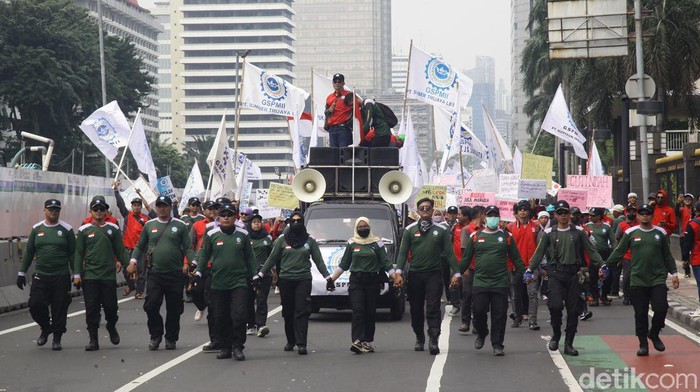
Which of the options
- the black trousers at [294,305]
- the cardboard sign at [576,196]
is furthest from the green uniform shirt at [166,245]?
the cardboard sign at [576,196]

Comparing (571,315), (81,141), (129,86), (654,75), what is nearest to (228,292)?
(571,315)

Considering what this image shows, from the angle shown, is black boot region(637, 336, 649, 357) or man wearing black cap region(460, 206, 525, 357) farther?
man wearing black cap region(460, 206, 525, 357)

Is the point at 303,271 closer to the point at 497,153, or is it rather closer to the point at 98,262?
the point at 98,262

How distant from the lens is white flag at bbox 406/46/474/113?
3138 cm

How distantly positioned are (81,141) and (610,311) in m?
53.3

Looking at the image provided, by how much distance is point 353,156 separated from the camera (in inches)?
880

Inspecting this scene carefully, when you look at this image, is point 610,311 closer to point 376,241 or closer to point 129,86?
point 376,241

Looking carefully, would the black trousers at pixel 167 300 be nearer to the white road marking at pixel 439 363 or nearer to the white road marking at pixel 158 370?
the white road marking at pixel 158 370

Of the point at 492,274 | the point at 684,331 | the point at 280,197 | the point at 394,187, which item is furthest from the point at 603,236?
the point at 280,197

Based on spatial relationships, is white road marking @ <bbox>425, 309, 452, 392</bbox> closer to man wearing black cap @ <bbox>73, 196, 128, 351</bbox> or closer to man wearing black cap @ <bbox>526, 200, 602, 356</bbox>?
man wearing black cap @ <bbox>526, 200, 602, 356</bbox>

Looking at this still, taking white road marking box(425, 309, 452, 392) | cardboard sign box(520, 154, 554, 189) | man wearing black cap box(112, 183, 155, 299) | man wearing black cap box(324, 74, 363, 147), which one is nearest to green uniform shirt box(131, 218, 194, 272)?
white road marking box(425, 309, 452, 392)

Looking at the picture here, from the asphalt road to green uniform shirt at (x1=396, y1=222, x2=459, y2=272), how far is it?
1042 mm

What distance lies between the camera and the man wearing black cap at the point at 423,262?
1524 cm

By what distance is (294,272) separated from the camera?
15383 millimetres
